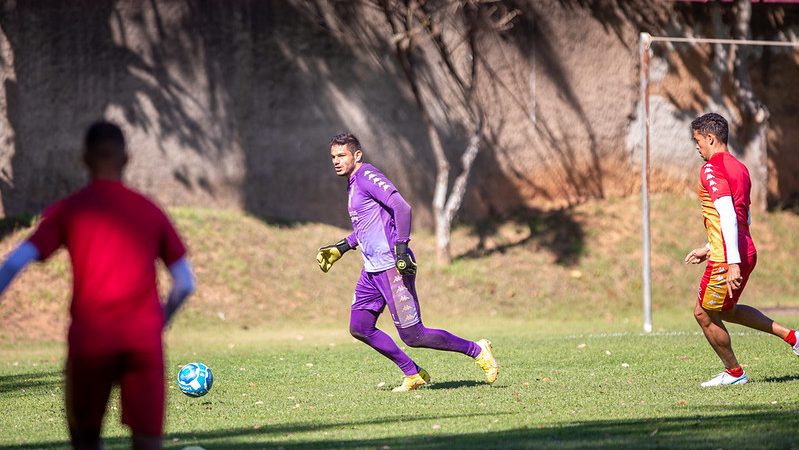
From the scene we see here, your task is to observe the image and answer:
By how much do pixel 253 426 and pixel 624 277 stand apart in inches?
588

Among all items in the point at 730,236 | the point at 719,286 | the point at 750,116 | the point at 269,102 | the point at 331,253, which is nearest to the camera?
the point at 730,236

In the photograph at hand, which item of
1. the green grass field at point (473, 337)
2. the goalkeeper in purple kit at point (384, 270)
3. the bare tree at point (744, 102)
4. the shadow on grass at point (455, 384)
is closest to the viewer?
the green grass field at point (473, 337)

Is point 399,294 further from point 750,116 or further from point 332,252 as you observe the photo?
point 750,116

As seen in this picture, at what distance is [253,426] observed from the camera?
8.52 m

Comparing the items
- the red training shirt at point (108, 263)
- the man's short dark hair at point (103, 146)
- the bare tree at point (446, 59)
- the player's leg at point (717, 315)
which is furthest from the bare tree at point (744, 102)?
the red training shirt at point (108, 263)

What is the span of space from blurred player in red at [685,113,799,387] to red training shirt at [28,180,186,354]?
553 centimetres

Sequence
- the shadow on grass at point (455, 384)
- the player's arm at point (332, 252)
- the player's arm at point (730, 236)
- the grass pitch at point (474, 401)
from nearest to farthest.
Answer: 1. the grass pitch at point (474, 401)
2. the player's arm at point (730, 236)
3. the shadow on grass at point (455, 384)
4. the player's arm at point (332, 252)

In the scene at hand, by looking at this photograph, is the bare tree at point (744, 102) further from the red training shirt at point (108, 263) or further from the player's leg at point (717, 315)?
the red training shirt at point (108, 263)

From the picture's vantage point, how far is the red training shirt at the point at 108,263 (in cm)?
499

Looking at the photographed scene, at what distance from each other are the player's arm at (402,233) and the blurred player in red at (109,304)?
4614 millimetres

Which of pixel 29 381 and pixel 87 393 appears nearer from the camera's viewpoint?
pixel 87 393

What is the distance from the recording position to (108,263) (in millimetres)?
5008

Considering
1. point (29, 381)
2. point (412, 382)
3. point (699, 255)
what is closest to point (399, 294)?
point (412, 382)

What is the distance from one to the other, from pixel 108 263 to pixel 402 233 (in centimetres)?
495
